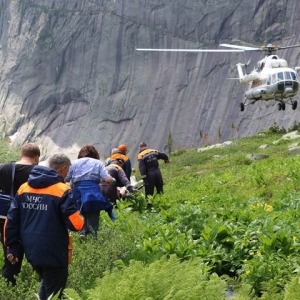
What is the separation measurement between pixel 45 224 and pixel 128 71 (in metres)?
74.7

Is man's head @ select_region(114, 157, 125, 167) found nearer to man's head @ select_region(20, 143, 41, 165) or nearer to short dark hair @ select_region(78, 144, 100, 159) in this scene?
short dark hair @ select_region(78, 144, 100, 159)

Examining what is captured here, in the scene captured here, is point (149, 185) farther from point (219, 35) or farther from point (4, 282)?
point (219, 35)

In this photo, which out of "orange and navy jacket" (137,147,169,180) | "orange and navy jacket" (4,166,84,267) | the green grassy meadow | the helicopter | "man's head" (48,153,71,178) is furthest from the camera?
the helicopter

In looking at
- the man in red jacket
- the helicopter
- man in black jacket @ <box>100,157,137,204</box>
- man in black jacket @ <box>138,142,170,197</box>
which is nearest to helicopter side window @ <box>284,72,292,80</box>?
the helicopter

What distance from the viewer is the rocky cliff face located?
69.5 metres

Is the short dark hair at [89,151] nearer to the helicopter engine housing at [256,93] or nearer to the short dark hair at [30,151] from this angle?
the short dark hair at [30,151]

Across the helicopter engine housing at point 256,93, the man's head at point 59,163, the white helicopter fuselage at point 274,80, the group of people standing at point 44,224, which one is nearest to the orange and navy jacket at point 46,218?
the group of people standing at point 44,224

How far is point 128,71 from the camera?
78.9 metres

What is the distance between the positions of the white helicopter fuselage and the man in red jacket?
2146cm

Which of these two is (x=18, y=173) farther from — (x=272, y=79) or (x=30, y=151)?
(x=272, y=79)

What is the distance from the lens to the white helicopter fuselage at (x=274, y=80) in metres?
25.4

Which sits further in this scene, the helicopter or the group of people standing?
the helicopter

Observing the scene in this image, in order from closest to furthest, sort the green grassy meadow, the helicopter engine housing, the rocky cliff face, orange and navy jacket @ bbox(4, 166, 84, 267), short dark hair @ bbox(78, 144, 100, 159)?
the green grassy meadow
orange and navy jacket @ bbox(4, 166, 84, 267)
short dark hair @ bbox(78, 144, 100, 159)
the helicopter engine housing
the rocky cliff face

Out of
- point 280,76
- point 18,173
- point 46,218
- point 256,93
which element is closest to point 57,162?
point 46,218
